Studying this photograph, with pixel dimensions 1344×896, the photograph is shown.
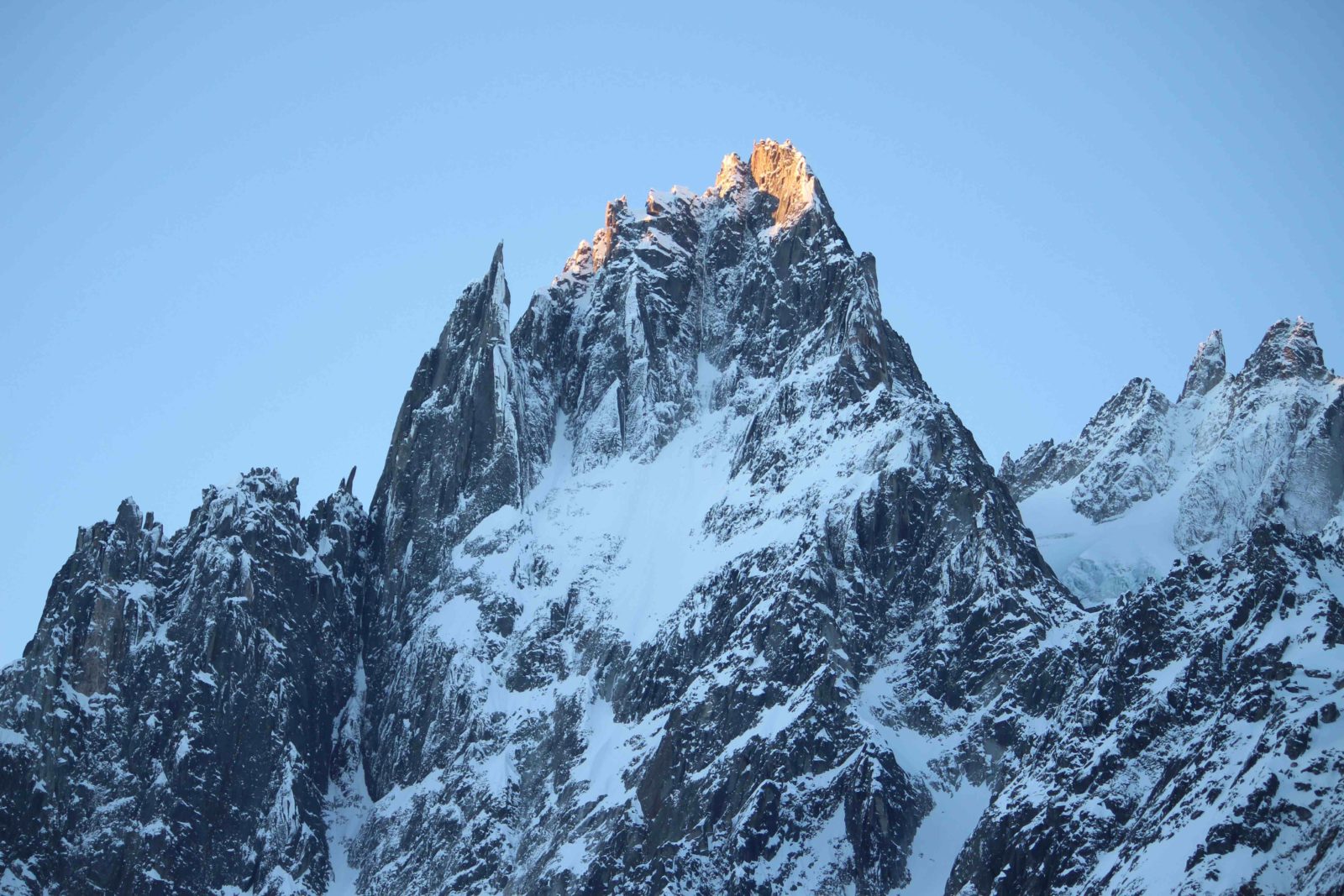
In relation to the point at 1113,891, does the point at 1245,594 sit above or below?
above

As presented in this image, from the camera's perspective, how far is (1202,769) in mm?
169250

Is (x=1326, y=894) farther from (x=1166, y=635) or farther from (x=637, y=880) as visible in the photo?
(x=637, y=880)

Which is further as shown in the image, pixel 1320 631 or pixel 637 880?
pixel 637 880

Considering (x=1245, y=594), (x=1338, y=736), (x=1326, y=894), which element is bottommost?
(x=1326, y=894)

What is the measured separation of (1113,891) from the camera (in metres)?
166

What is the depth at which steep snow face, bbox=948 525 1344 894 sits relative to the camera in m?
158

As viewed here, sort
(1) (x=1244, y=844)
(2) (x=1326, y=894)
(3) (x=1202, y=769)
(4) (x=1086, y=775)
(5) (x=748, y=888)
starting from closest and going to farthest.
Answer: (2) (x=1326, y=894)
(1) (x=1244, y=844)
(3) (x=1202, y=769)
(4) (x=1086, y=775)
(5) (x=748, y=888)

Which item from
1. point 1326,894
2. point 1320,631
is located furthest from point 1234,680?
point 1326,894

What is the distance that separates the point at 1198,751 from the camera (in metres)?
172

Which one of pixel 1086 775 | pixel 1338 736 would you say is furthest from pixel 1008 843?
pixel 1338 736

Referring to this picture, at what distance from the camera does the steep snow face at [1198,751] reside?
15788 centimetres

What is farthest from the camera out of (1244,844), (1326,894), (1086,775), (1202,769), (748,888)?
(748,888)

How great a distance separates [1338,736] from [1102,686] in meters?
29.8

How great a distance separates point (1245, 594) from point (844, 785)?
127ft
